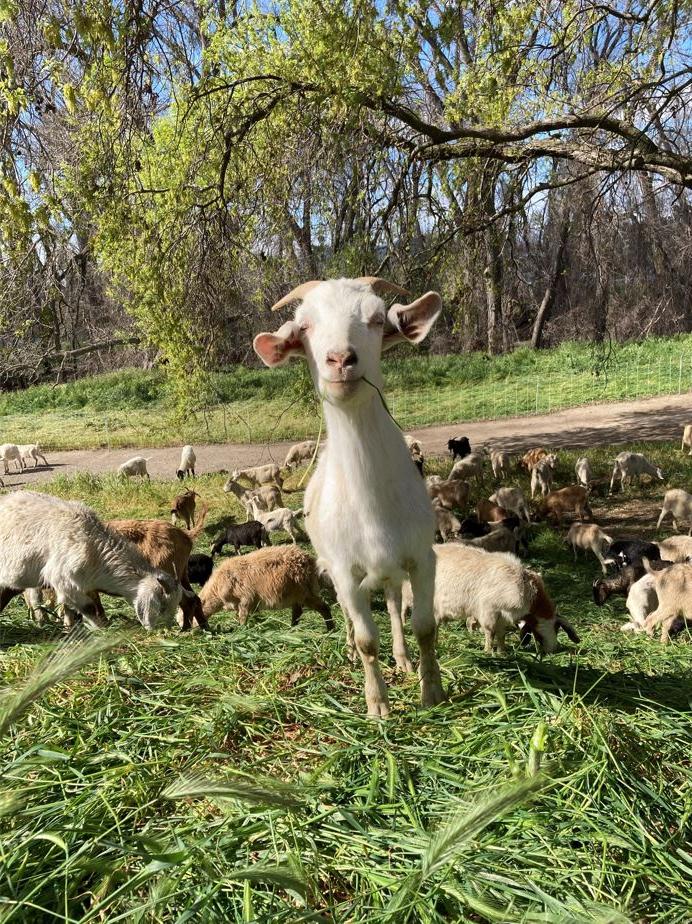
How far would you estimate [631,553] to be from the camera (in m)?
9.00

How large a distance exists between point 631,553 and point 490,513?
125 inches

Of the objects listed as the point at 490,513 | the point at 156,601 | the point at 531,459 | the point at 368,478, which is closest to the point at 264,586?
the point at 156,601

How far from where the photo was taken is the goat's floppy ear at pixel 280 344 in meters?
3.36

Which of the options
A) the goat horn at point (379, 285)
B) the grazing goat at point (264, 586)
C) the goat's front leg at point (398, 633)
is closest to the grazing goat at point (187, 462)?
the grazing goat at point (264, 586)

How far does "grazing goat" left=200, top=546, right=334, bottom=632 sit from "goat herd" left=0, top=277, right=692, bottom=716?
0.02m

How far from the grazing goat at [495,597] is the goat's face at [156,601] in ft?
7.44

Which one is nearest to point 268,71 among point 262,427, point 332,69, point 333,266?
point 332,69

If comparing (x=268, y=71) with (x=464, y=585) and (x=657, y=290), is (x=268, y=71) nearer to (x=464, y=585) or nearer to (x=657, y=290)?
(x=464, y=585)

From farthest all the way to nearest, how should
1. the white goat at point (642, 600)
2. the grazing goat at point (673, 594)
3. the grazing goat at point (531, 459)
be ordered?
the grazing goat at point (531, 459), the white goat at point (642, 600), the grazing goat at point (673, 594)

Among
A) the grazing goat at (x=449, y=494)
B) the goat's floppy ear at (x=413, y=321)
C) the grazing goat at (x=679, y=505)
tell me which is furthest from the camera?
the grazing goat at (x=449, y=494)

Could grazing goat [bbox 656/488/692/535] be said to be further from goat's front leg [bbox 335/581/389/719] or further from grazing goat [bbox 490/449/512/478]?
goat's front leg [bbox 335/581/389/719]

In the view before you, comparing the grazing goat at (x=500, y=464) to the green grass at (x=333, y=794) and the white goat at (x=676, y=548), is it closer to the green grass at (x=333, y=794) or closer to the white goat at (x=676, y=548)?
the white goat at (x=676, y=548)

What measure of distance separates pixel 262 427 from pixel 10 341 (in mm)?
12416

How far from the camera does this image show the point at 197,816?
8.15 ft
